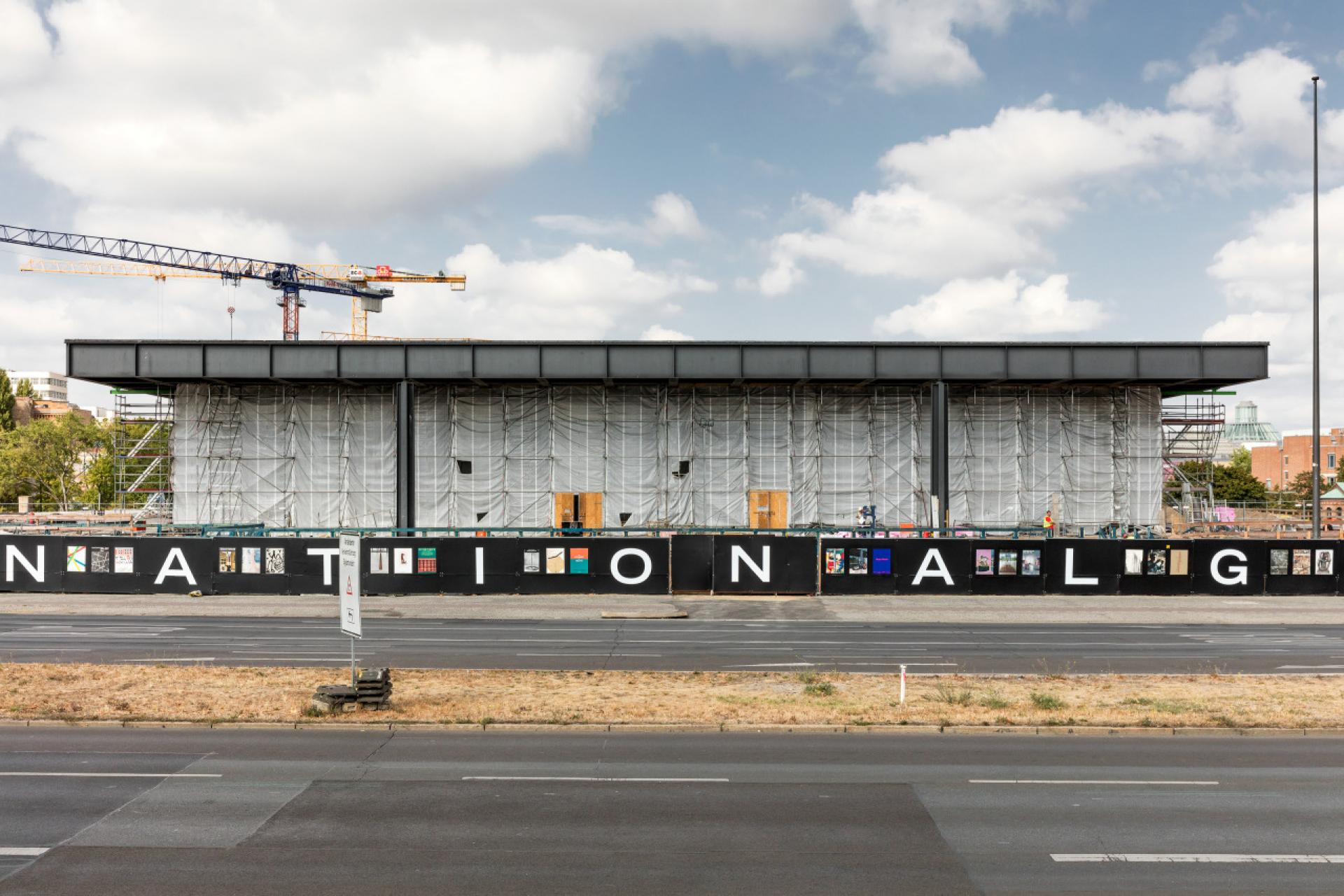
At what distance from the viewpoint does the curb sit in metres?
15.2

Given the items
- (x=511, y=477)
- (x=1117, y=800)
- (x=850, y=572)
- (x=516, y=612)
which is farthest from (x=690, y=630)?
(x=511, y=477)

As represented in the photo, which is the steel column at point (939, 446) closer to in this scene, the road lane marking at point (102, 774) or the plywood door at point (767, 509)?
the plywood door at point (767, 509)

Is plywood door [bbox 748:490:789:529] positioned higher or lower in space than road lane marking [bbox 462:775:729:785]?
higher

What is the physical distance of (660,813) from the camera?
11.3 metres

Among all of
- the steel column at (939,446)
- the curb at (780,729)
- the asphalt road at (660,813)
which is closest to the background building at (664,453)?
the steel column at (939,446)

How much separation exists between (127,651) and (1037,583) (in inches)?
1156

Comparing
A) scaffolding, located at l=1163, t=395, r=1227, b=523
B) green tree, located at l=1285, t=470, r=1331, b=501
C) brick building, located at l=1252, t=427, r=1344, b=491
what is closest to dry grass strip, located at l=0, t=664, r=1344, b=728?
scaffolding, located at l=1163, t=395, r=1227, b=523

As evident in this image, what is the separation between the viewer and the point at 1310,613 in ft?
98.4

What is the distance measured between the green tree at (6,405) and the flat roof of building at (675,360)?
82.5 m

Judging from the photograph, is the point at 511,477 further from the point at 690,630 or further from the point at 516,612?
the point at 690,630

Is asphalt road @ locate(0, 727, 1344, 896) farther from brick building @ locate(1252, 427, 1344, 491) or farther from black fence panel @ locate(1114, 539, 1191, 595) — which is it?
brick building @ locate(1252, 427, 1344, 491)

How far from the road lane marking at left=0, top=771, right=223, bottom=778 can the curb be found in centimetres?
235

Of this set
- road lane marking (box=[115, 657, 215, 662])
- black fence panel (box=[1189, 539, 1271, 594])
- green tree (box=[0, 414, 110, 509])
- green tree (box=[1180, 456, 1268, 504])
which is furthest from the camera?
green tree (box=[1180, 456, 1268, 504])

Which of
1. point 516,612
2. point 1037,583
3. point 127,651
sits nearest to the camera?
point 127,651
